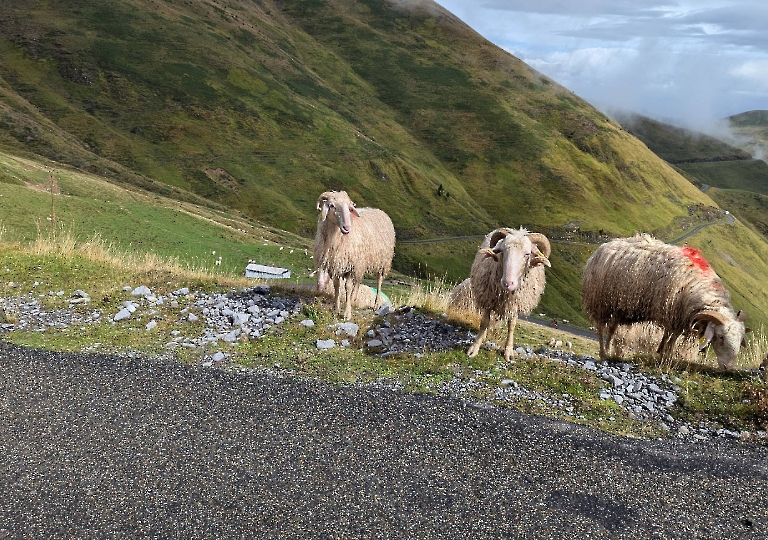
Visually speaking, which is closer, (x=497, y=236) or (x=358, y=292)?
(x=497, y=236)

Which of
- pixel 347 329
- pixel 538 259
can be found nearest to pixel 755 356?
pixel 538 259

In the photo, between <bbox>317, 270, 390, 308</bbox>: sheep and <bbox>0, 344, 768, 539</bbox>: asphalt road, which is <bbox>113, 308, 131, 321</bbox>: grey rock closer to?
<bbox>0, 344, 768, 539</bbox>: asphalt road

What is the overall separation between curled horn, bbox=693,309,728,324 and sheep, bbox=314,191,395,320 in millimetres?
9703

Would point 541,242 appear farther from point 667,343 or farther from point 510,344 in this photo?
point 667,343

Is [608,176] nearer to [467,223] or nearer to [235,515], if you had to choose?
[467,223]

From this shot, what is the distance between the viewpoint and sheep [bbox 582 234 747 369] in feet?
44.8

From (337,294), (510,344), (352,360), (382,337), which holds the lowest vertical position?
(352,360)

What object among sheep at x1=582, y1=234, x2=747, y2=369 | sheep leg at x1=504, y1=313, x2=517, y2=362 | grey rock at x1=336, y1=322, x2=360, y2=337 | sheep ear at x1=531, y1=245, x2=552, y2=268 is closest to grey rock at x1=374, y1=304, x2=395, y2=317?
grey rock at x1=336, y1=322, x2=360, y2=337

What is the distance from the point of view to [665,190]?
188125 mm

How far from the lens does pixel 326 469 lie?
857 cm

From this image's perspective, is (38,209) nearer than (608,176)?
Yes

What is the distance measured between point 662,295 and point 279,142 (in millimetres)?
136599

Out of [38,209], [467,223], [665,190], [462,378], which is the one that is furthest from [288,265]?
[665,190]

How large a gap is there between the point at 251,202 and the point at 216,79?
159ft
